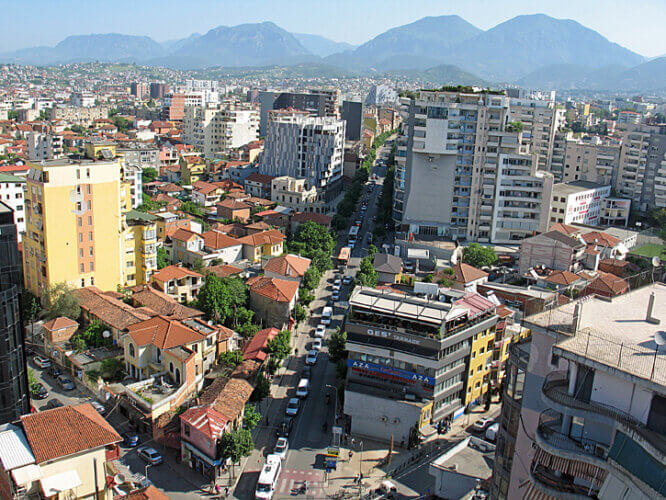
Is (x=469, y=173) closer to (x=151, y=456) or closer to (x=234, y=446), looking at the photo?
(x=234, y=446)

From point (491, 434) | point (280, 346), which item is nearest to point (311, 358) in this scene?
point (280, 346)

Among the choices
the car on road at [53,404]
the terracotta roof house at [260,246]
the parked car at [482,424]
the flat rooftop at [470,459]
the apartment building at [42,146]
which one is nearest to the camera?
the flat rooftop at [470,459]

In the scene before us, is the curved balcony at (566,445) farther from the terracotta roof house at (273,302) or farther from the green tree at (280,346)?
the terracotta roof house at (273,302)

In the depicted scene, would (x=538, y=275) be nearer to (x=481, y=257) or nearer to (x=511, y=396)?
(x=481, y=257)

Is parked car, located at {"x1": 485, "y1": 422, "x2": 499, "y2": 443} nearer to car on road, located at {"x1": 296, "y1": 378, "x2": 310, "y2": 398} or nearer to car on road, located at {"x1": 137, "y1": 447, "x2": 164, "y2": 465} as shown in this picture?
car on road, located at {"x1": 296, "y1": 378, "x2": 310, "y2": 398}

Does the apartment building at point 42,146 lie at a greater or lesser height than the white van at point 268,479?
greater

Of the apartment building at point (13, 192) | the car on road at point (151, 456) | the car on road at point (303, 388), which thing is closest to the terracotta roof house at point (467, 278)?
the car on road at point (303, 388)
